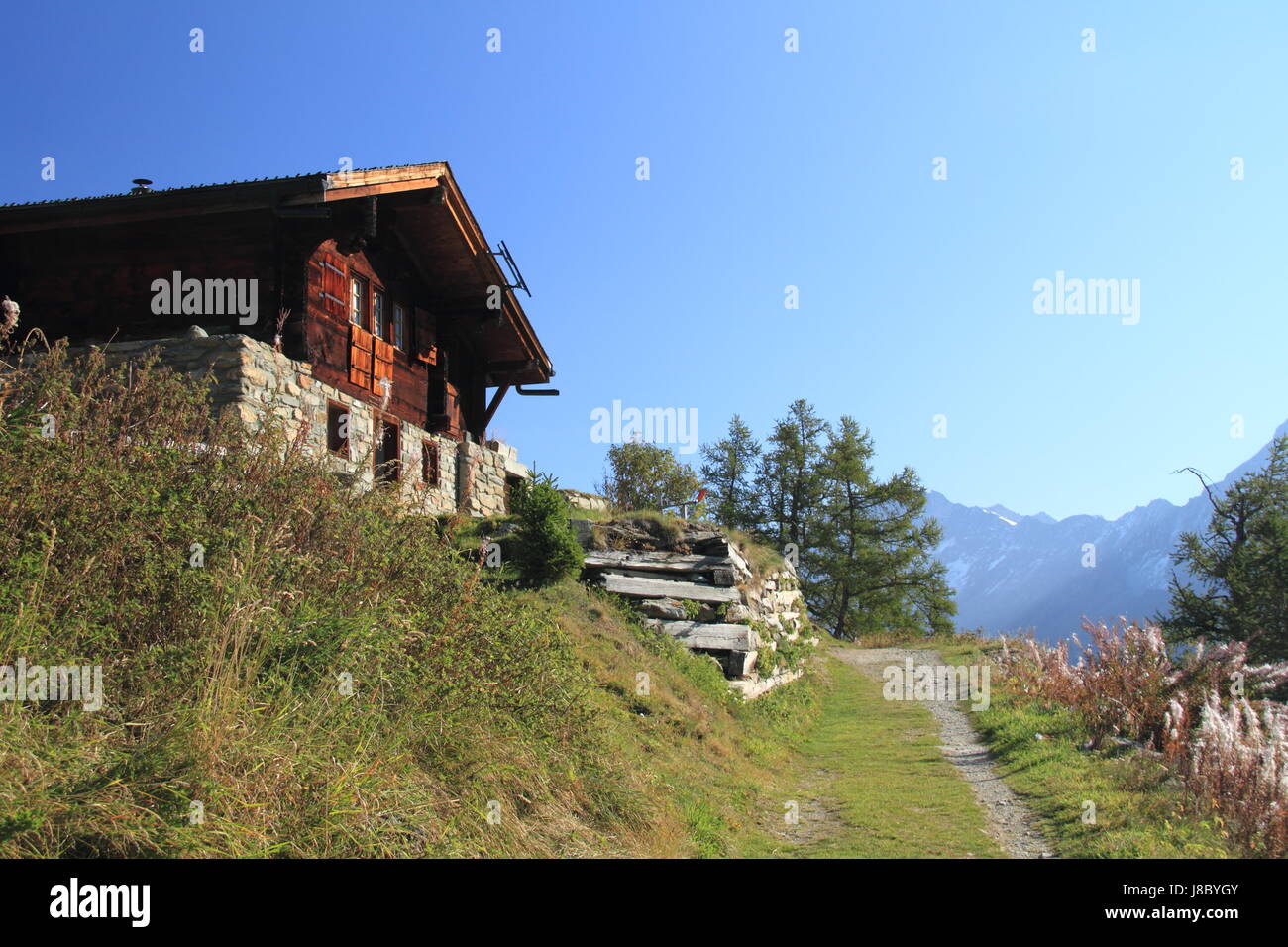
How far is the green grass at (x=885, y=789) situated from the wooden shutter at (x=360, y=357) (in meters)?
11.2

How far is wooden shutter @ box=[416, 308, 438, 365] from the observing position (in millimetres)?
20828

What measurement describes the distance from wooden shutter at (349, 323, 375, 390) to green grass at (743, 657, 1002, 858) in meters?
11.2

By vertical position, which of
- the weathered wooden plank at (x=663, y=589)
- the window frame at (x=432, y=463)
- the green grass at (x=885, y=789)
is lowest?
the green grass at (x=885, y=789)

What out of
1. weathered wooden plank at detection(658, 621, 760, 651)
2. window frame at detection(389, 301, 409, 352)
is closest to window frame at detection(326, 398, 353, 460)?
window frame at detection(389, 301, 409, 352)

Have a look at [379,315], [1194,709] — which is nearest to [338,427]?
[379,315]

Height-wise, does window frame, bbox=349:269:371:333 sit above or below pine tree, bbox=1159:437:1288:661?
above

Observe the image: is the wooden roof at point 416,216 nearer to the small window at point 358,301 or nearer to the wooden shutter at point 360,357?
the small window at point 358,301

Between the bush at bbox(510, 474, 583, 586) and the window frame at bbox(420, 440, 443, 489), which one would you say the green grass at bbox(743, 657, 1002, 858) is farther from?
the window frame at bbox(420, 440, 443, 489)

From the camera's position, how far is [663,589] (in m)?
15.6

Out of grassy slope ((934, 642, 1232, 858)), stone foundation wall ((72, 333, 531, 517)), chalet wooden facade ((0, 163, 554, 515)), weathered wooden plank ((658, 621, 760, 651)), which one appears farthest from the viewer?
chalet wooden facade ((0, 163, 554, 515))

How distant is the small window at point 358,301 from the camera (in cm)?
1763

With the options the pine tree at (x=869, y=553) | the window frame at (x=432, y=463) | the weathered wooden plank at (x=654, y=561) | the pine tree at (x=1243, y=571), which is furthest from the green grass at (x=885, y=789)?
the pine tree at (x=869, y=553)

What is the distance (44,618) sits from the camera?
475 cm

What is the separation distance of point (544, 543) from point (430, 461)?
7605 mm
